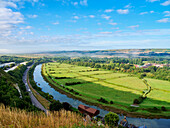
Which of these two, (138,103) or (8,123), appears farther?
(138,103)

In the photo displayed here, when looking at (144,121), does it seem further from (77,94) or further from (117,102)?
(77,94)

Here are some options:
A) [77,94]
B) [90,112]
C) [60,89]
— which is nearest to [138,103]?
[90,112]

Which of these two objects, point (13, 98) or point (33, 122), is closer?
point (33, 122)

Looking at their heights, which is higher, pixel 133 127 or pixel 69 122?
pixel 69 122

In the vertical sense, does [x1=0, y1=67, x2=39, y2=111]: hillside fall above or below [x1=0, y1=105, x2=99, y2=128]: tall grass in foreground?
below

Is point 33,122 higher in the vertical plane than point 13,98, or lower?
higher

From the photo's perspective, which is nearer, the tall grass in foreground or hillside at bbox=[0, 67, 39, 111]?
the tall grass in foreground

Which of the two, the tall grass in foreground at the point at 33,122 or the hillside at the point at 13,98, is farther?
the hillside at the point at 13,98

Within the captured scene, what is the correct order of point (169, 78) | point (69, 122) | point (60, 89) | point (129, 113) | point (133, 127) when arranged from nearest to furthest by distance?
point (69, 122) < point (133, 127) < point (129, 113) < point (60, 89) < point (169, 78)

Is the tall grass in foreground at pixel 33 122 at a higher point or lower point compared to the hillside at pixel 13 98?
higher

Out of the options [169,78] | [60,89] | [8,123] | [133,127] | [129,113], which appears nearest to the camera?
[8,123]

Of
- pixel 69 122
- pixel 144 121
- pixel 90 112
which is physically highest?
pixel 69 122
